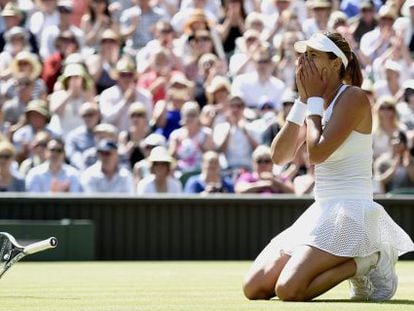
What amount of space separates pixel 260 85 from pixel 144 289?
26.5 feet

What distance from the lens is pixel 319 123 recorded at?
6844 mm

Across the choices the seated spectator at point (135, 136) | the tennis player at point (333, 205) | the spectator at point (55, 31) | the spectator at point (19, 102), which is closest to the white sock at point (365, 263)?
the tennis player at point (333, 205)

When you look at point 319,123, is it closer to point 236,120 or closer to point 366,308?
point 366,308

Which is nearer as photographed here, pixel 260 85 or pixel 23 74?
pixel 23 74

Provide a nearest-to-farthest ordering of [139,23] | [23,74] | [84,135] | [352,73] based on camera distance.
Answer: [352,73] → [84,135] → [23,74] → [139,23]

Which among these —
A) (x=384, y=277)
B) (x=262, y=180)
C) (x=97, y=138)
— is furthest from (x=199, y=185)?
(x=384, y=277)

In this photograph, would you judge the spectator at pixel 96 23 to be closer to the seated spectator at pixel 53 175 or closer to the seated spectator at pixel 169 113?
the seated spectator at pixel 169 113

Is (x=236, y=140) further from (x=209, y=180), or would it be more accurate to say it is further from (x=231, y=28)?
(x=231, y=28)

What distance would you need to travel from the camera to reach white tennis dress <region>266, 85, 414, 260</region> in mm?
6895

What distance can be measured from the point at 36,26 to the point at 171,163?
173 inches

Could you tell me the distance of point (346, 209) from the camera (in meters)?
6.94

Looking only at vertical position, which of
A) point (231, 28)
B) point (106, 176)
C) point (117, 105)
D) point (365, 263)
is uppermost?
point (231, 28)

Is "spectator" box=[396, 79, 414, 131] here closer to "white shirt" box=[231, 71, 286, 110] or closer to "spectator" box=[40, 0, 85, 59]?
"white shirt" box=[231, 71, 286, 110]

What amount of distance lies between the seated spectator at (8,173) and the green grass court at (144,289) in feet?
5.58
